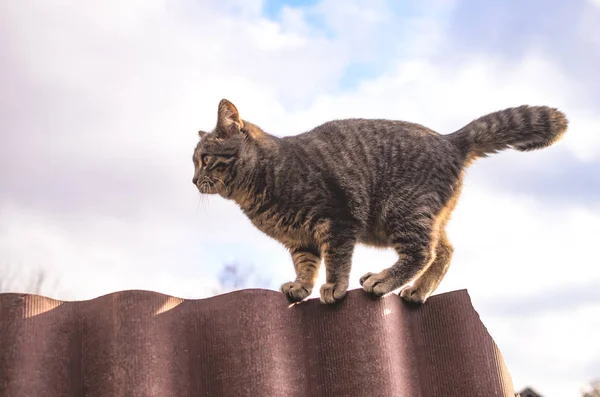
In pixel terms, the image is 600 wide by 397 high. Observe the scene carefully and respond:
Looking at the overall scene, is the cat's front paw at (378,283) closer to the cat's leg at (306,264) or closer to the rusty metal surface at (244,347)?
the rusty metal surface at (244,347)

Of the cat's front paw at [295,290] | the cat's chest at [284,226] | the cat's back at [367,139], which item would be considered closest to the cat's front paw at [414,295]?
the cat's front paw at [295,290]

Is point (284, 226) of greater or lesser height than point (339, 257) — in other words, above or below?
above

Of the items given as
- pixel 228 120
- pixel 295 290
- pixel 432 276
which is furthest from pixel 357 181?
pixel 228 120

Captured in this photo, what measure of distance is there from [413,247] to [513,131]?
3.51 feet

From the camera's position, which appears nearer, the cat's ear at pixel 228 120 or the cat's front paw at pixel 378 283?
the cat's front paw at pixel 378 283

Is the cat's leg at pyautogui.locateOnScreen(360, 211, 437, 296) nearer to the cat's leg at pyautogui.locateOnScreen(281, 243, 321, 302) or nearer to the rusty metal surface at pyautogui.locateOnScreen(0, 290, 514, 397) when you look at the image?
the cat's leg at pyautogui.locateOnScreen(281, 243, 321, 302)

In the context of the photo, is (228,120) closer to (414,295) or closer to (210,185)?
(210,185)

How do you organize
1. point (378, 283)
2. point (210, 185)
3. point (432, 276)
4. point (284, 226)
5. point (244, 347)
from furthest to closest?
point (210, 185) < point (284, 226) < point (432, 276) < point (378, 283) < point (244, 347)

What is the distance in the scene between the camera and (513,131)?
4.36m

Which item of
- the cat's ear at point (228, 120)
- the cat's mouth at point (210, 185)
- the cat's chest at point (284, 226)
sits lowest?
the cat's chest at point (284, 226)

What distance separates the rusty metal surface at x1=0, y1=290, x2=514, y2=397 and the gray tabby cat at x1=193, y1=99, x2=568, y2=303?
1.56ft

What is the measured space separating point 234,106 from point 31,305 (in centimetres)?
A: 209

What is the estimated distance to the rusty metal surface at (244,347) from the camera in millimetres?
2738

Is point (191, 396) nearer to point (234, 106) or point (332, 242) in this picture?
point (332, 242)
